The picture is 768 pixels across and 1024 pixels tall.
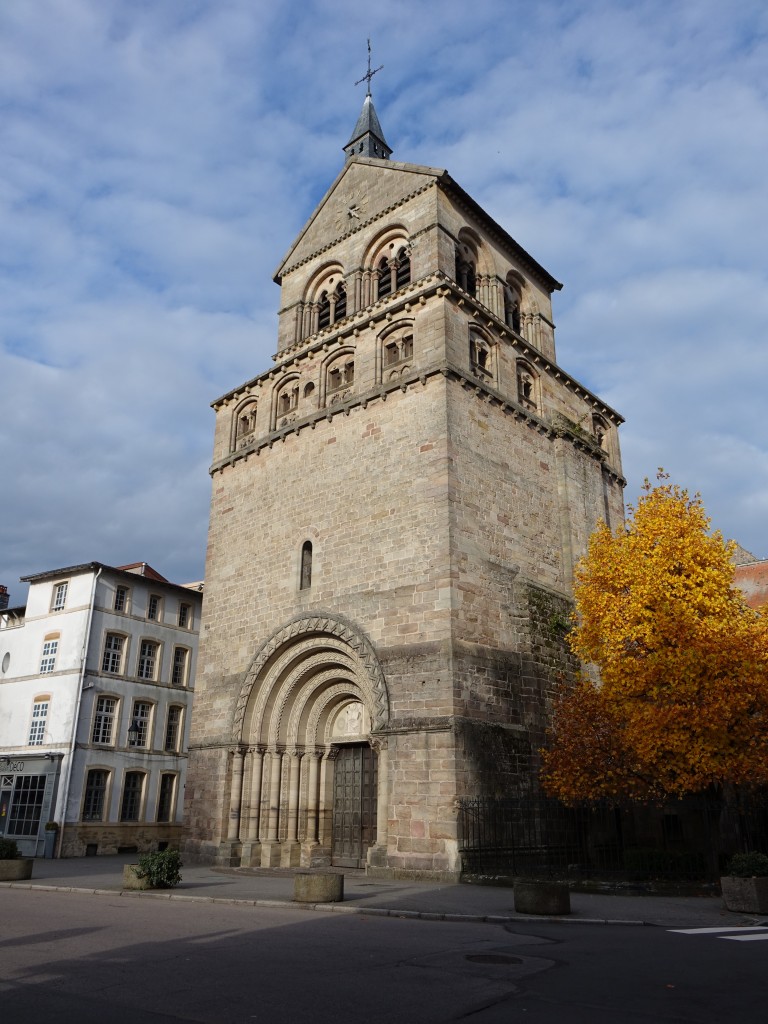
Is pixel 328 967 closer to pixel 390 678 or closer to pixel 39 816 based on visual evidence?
pixel 390 678

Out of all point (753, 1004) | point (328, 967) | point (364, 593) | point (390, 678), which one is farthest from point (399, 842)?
point (753, 1004)

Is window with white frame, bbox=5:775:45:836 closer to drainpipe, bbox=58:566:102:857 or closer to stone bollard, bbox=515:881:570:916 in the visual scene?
drainpipe, bbox=58:566:102:857

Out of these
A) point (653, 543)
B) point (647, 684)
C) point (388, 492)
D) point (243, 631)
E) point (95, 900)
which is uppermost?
point (388, 492)

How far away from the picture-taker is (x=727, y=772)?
1631 cm

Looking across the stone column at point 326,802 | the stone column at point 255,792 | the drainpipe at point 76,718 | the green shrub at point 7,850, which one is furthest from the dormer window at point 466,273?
the green shrub at point 7,850

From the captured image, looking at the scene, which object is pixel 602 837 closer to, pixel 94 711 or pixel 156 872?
pixel 156 872

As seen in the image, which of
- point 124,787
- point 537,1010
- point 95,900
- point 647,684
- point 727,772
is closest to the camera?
point 537,1010

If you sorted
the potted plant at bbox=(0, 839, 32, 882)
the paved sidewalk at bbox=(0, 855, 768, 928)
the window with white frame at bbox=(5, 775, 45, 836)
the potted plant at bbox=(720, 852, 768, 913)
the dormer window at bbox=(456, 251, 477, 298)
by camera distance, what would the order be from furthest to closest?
the window with white frame at bbox=(5, 775, 45, 836)
the dormer window at bbox=(456, 251, 477, 298)
the potted plant at bbox=(0, 839, 32, 882)
the potted plant at bbox=(720, 852, 768, 913)
the paved sidewalk at bbox=(0, 855, 768, 928)

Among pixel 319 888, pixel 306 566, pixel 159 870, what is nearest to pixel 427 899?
pixel 319 888

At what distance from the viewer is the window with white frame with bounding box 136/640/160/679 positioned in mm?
34312

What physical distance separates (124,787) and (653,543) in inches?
925

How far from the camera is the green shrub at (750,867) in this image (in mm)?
12445

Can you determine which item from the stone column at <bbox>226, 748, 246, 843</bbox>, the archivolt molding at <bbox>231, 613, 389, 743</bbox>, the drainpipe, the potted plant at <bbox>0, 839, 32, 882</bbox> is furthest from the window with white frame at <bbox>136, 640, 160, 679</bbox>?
the potted plant at <bbox>0, 839, 32, 882</bbox>

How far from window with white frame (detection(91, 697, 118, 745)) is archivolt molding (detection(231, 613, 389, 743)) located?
40.7 ft
